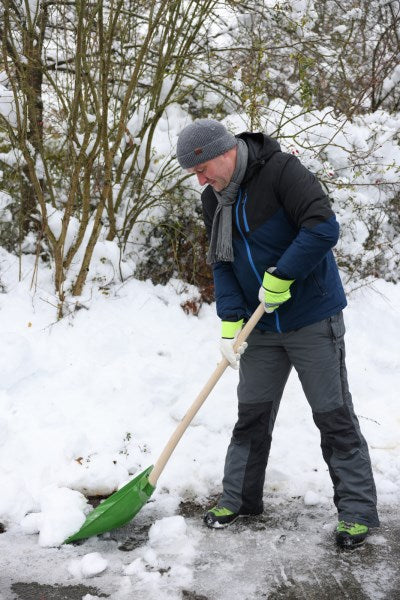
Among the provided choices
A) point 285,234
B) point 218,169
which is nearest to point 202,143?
point 218,169

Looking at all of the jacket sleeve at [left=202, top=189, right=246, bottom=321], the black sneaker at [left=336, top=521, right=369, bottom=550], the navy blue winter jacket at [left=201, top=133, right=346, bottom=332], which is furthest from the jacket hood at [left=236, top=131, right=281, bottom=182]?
the black sneaker at [left=336, top=521, right=369, bottom=550]

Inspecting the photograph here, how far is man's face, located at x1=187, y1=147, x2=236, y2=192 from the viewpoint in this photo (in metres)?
2.61

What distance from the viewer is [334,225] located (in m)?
2.56


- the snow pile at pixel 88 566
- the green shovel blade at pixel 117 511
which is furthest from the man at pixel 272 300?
the snow pile at pixel 88 566

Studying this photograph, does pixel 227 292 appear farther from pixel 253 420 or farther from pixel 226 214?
pixel 253 420

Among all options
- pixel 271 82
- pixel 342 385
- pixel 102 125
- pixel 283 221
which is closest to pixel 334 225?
pixel 283 221

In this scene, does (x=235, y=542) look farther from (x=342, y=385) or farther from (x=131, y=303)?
(x=131, y=303)

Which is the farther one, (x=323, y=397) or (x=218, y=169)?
(x=323, y=397)

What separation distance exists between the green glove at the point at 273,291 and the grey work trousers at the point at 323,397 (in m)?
0.23

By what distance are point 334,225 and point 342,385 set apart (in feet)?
2.49

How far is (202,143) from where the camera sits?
8.44 feet

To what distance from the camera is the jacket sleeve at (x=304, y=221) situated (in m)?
2.51

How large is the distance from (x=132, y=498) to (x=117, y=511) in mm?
88

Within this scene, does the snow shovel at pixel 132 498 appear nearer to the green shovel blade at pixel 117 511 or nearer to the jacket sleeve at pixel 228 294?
the green shovel blade at pixel 117 511
